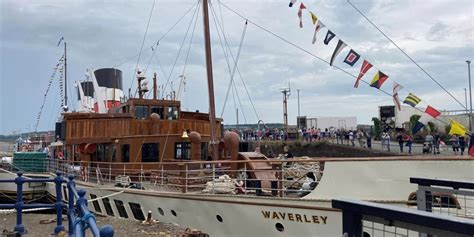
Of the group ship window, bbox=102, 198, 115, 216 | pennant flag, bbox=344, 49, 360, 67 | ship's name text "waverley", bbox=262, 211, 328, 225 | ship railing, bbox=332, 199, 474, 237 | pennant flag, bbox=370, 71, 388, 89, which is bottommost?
ship window, bbox=102, 198, 115, 216

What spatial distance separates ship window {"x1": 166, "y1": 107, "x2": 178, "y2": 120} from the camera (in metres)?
15.9

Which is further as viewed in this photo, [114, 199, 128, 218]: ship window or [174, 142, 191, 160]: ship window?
[174, 142, 191, 160]: ship window

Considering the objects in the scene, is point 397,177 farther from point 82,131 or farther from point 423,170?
point 82,131

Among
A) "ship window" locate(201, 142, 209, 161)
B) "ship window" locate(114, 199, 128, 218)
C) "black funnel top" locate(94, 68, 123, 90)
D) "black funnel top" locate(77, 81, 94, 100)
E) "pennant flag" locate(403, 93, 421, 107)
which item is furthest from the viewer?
"black funnel top" locate(77, 81, 94, 100)

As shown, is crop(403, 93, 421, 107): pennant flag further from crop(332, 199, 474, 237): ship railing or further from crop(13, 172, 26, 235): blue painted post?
crop(13, 172, 26, 235): blue painted post

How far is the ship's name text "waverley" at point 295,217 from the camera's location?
24.5 ft

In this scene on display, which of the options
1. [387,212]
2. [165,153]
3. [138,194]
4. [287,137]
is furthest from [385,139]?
[387,212]

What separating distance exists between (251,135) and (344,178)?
35438mm

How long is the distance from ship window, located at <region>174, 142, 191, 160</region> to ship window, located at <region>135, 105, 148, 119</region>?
6.24 feet

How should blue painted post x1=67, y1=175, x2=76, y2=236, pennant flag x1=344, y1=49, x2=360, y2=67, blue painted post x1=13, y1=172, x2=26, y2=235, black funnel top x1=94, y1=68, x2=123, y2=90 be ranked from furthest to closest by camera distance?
black funnel top x1=94, y1=68, x2=123, y2=90 < pennant flag x1=344, y1=49, x2=360, y2=67 < blue painted post x1=13, y1=172, x2=26, y2=235 < blue painted post x1=67, y1=175, x2=76, y2=236

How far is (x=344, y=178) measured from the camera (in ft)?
25.2

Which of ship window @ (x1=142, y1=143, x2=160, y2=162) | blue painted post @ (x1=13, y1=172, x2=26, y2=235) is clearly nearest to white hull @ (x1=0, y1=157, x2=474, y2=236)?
blue painted post @ (x1=13, y1=172, x2=26, y2=235)

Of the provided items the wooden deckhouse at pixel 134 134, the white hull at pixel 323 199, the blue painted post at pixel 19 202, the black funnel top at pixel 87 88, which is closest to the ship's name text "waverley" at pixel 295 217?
the white hull at pixel 323 199

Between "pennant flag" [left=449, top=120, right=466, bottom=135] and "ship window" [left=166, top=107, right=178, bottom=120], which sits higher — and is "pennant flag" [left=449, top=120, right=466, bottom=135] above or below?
below
